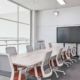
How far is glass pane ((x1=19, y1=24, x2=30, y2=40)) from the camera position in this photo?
730cm

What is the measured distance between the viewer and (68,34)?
23.6 feet

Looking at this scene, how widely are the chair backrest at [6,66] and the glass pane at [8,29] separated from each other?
3.70 m

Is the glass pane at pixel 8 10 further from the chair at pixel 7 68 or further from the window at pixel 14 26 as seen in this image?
the chair at pixel 7 68

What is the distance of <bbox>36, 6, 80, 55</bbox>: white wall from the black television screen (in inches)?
18.2

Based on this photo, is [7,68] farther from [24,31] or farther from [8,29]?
[24,31]

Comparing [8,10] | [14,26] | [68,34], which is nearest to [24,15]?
[14,26]

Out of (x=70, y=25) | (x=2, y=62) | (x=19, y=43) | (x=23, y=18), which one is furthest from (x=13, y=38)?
(x=2, y=62)

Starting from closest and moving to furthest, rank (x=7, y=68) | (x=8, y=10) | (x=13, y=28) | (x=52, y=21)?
(x=7, y=68) < (x=8, y=10) < (x=13, y=28) < (x=52, y=21)

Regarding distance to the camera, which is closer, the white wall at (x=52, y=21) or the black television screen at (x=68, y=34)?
the black television screen at (x=68, y=34)

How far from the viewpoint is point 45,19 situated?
8211 millimetres

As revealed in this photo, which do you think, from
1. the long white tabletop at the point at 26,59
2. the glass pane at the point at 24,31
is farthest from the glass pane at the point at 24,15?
the long white tabletop at the point at 26,59

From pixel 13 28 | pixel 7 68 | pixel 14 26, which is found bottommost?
pixel 7 68

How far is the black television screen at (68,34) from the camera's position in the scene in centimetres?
695

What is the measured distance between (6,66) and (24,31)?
5.73 m
